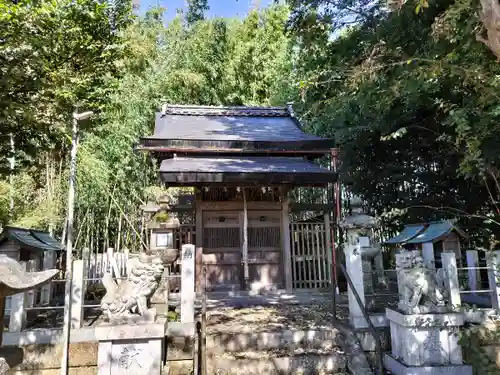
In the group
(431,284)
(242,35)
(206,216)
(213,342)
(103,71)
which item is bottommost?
(213,342)

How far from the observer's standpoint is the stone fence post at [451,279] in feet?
14.8

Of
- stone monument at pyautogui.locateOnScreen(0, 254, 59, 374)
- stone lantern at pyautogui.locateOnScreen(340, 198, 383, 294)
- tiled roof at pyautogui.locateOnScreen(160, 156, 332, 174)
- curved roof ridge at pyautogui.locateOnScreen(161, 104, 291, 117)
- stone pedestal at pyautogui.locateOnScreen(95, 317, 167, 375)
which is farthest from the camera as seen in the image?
curved roof ridge at pyautogui.locateOnScreen(161, 104, 291, 117)

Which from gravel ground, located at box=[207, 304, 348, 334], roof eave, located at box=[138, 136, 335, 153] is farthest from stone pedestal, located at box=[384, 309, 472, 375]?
roof eave, located at box=[138, 136, 335, 153]

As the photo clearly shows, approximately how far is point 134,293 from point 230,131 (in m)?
5.05

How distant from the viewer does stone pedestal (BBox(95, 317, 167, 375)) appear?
3791mm

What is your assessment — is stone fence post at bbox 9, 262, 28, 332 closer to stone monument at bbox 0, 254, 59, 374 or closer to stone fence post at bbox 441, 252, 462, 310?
stone monument at bbox 0, 254, 59, 374

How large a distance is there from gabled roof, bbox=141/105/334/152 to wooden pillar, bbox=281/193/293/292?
49.1 inches

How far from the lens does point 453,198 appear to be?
337 inches

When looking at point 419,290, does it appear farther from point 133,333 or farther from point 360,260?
point 133,333

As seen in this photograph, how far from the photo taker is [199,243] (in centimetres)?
726

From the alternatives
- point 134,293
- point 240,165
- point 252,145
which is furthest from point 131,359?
point 252,145

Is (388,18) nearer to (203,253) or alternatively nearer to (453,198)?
(453,198)

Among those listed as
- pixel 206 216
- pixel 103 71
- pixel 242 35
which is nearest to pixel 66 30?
pixel 103 71

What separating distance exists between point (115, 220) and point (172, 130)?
12.9 feet
